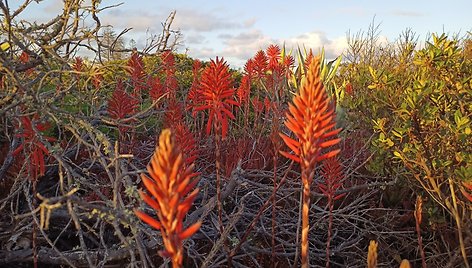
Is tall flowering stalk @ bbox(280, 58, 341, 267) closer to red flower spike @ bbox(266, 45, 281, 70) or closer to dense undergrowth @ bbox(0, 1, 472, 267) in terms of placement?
dense undergrowth @ bbox(0, 1, 472, 267)

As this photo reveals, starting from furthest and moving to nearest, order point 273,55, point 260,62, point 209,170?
point 273,55, point 260,62, point 209,170

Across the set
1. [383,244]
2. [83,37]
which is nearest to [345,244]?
[383,244]

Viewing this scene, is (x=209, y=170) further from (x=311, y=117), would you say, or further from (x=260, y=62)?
(x=311, y=117)

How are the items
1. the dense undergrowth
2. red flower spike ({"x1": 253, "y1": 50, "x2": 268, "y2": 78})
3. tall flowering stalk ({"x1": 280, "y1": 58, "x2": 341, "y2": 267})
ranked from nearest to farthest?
tall flowering stalk ({"x1": 280, "y1": 58, "x2": 341, "y2": 267}) → the dense undergrowth → red flower spike ({"x1": 253, "y1": 50, "x2": 268, "y2": 78})

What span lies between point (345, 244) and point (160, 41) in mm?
1633

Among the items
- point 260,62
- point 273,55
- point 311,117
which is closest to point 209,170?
point 260,62

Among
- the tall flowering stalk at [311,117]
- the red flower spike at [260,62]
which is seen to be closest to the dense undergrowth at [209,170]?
the red flower spike at [260,62]

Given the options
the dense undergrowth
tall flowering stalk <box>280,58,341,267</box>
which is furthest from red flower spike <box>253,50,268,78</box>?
tall flowering stalk <box>280,58,341,267</box>

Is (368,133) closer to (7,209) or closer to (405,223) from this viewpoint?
(405,223)

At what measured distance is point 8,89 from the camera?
2453 millimetres

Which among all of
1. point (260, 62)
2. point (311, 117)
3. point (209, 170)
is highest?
point (260, 62)

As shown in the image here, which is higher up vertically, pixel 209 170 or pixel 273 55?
pixel 273 55

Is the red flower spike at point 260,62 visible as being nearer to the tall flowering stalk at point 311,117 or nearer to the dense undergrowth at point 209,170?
the dense undergrowth at point 209,170

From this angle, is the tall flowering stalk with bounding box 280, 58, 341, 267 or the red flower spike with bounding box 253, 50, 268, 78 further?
the red flower spike with bounding box 253, 50, 268, 78
